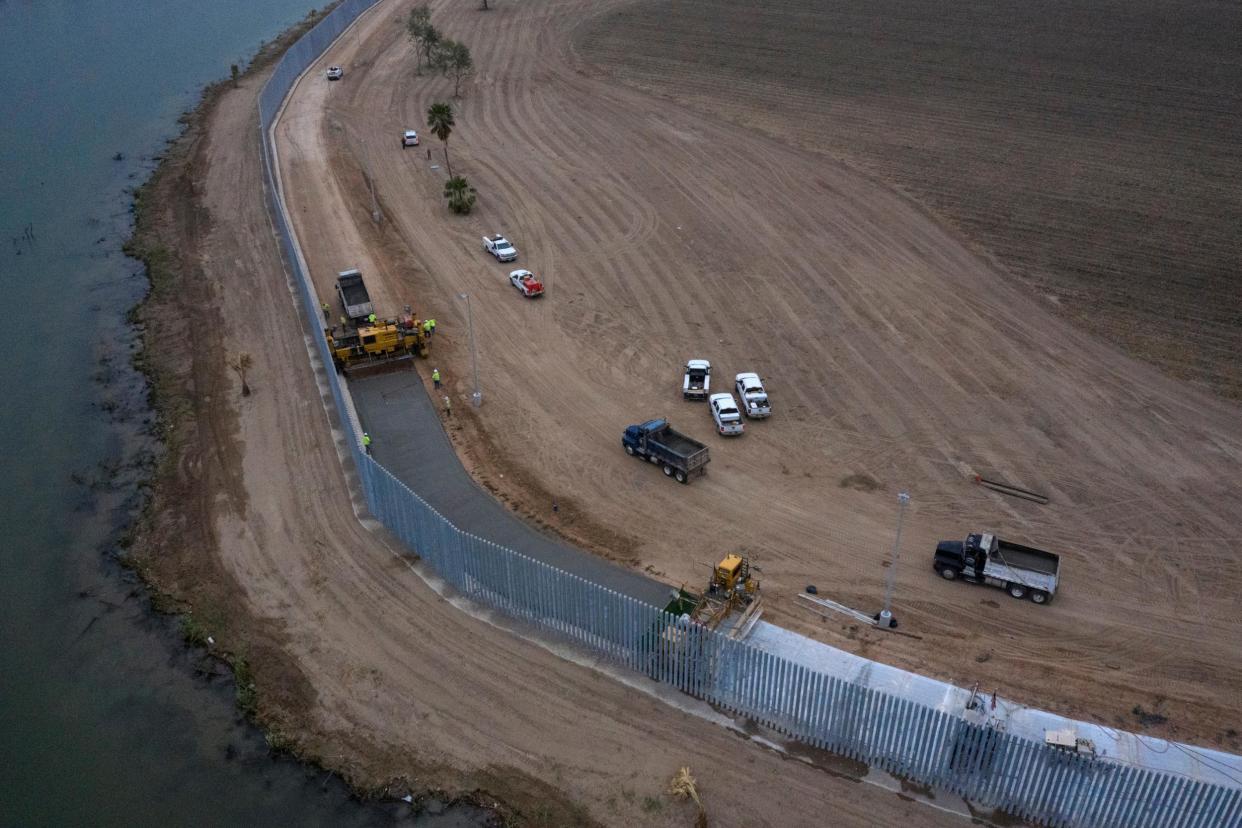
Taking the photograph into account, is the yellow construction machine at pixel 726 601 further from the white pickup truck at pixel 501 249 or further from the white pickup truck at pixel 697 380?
the white pickup truck at pixel 501 249

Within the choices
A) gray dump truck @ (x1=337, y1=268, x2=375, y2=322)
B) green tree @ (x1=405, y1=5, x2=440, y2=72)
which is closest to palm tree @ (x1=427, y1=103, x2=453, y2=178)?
gray dump truck @ (x1=337, y1=268, x2=375, y2=322)

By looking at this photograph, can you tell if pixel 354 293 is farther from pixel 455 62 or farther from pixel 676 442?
pixel 455 62

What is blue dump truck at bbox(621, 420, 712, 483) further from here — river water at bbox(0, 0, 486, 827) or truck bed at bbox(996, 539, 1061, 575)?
river water at bbox(0, 0, 486, 827)

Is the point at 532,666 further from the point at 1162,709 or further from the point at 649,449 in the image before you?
the point at 1162,709

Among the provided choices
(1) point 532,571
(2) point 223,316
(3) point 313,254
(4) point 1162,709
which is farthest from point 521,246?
(4) point 1162,709

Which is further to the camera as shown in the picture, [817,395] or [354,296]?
[354,296]

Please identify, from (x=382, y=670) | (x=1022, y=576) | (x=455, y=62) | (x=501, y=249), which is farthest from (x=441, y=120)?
(x=1022, y=576)

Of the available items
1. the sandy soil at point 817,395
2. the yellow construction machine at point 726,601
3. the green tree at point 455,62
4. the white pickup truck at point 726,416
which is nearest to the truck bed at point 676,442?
the sandy soil at point 817,395
